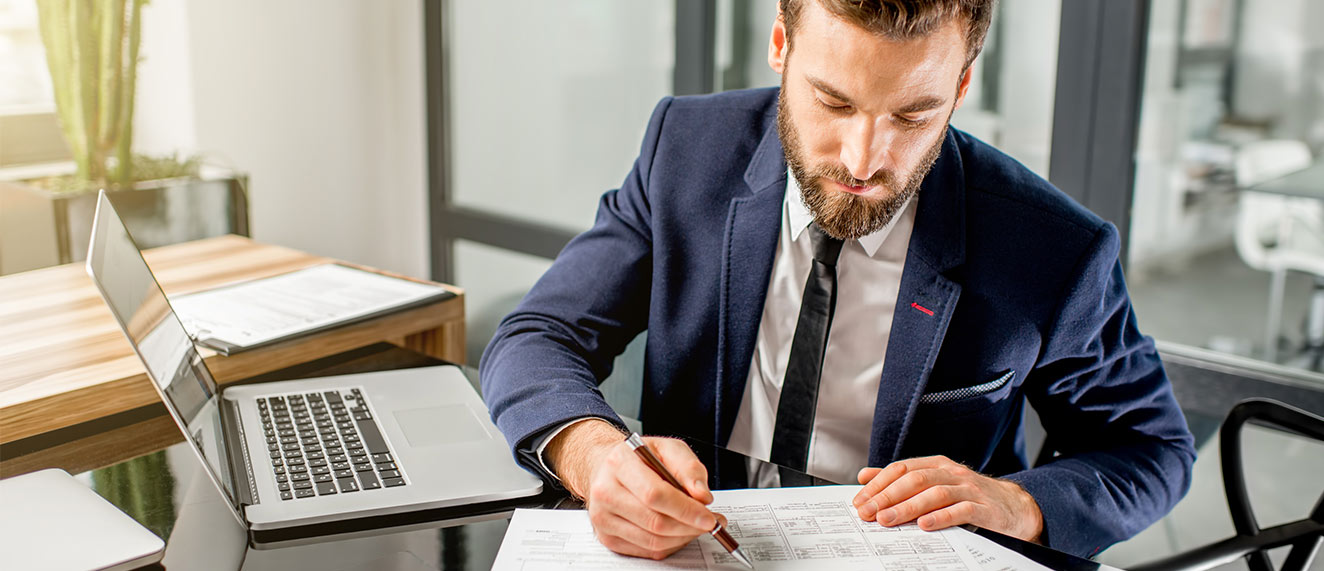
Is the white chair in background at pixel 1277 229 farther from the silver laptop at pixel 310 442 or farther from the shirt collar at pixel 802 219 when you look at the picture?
the silver laptop at pixel 310 442

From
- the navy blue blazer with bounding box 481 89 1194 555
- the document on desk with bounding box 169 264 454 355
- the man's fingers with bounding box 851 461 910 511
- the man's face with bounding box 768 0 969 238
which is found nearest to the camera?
the man's fingers with bounding box 851 461 910 511

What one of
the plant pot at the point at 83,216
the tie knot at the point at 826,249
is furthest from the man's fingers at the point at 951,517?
the plant pot at the point at 83,216

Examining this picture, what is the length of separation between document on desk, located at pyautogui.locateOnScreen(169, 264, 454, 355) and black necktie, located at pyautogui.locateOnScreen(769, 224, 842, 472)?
1.99 ft

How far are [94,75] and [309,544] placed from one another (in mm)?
2356

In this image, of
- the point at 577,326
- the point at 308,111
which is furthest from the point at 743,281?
the point at 308,111

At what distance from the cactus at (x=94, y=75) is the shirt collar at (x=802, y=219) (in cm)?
217

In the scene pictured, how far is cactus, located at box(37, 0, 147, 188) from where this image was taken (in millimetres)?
2691

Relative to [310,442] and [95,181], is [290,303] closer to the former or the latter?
[310,442]

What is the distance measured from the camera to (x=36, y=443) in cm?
113

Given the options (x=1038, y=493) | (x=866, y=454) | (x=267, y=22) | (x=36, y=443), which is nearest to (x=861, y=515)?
(x=1038, y=493)

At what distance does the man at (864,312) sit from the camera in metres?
1.05

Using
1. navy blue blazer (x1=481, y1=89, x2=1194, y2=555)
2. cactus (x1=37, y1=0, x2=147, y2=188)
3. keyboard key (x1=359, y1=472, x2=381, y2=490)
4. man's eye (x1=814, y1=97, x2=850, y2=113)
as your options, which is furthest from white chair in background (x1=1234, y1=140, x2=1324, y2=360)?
cactus (x1=37, y1=0, x2=147, y2=188)

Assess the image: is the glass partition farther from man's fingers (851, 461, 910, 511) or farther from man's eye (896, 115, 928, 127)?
man's fingers (851, 461, 910, 511)

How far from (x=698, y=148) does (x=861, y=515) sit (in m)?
0.61
